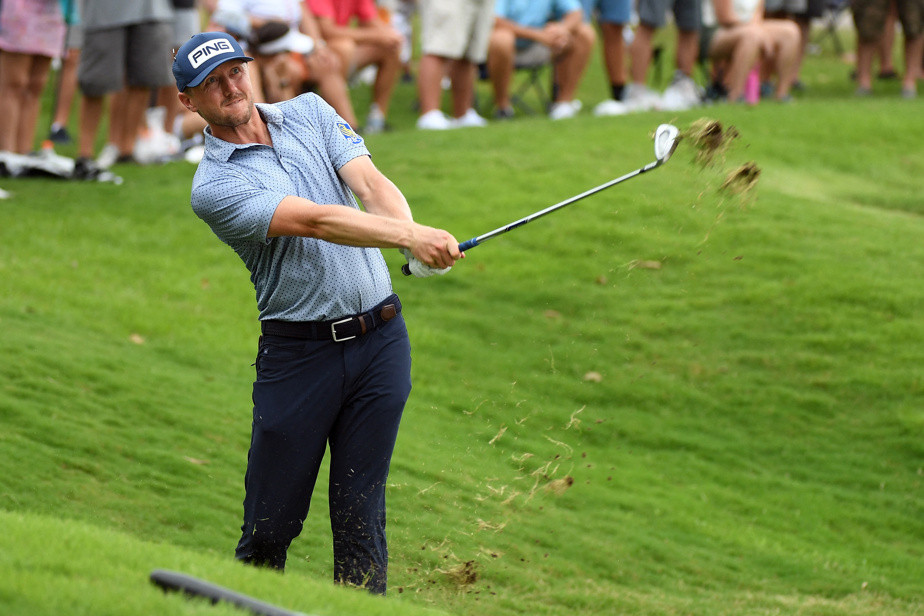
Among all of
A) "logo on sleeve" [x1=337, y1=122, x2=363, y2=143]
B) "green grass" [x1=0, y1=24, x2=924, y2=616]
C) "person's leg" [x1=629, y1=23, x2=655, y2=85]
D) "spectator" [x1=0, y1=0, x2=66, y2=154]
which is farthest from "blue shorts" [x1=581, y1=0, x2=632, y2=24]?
"logo on sleeve" [x1=337, y1=122, x2=363, y2=143]

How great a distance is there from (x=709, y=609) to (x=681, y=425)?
8.25ft

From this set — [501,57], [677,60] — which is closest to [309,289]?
[501,57]

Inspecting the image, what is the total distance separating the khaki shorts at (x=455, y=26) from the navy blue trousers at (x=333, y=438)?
30.5ft

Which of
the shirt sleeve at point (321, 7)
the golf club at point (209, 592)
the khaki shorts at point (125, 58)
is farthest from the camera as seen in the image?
the shirt sleeve at point (321, 7)

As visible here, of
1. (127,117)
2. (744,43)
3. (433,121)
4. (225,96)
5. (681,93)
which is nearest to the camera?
(225,96)

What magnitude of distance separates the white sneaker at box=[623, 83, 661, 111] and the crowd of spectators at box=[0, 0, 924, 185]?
0.02 metres

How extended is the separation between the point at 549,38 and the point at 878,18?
18.1ft

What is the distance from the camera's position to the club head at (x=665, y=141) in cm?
554

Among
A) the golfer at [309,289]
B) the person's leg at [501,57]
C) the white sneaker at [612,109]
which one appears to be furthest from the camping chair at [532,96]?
the golfer at [309,289]

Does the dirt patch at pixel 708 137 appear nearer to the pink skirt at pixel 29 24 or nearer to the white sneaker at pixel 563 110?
the pink skirt at pixel 29 24

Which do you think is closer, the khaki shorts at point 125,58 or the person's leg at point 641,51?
the khaki shorts at point 125,58

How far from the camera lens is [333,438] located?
17.0ft

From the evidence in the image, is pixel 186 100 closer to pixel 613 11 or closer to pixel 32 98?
pixel 32 98

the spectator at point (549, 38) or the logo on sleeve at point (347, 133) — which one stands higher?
the logo on sleeve at point (347, 133)
